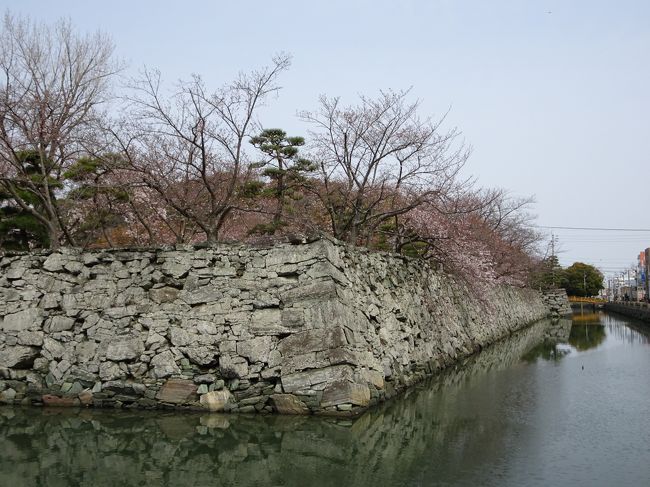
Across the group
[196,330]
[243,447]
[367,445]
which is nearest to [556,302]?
[196,330]

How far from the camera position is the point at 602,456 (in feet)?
22.1

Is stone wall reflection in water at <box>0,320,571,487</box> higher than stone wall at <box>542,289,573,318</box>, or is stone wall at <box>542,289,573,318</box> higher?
stone wall at <box>542,289,573,318</box>

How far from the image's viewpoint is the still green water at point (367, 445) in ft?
20.0

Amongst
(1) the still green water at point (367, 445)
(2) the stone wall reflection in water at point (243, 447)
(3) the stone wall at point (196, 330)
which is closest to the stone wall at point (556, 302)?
(1) the still green water at point (367, 445)

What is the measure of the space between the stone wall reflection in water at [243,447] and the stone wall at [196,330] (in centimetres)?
40

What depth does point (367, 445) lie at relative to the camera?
7.39 meters

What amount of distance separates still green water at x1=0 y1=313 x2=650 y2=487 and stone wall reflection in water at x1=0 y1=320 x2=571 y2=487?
16mm

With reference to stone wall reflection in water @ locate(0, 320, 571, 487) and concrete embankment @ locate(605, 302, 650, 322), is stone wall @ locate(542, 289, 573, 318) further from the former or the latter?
stone wall reflection in water @ locate(0, 320, 571, 487)

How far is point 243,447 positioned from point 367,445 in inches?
61.2

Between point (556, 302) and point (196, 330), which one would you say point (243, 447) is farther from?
point (556, 302)

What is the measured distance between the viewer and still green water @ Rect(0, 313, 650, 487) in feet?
20.0

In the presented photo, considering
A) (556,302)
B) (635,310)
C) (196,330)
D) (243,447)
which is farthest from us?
(556,302)

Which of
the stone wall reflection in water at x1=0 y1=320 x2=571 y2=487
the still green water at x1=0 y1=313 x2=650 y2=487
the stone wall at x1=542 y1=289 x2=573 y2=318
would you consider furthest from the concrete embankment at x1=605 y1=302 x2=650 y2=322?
the stone wall reflection in water at x1=0 y1=320 x2=571 y2=487

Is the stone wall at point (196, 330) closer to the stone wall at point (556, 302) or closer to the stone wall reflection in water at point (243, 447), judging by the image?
the stone wall reflection in water at point (243, 447)
